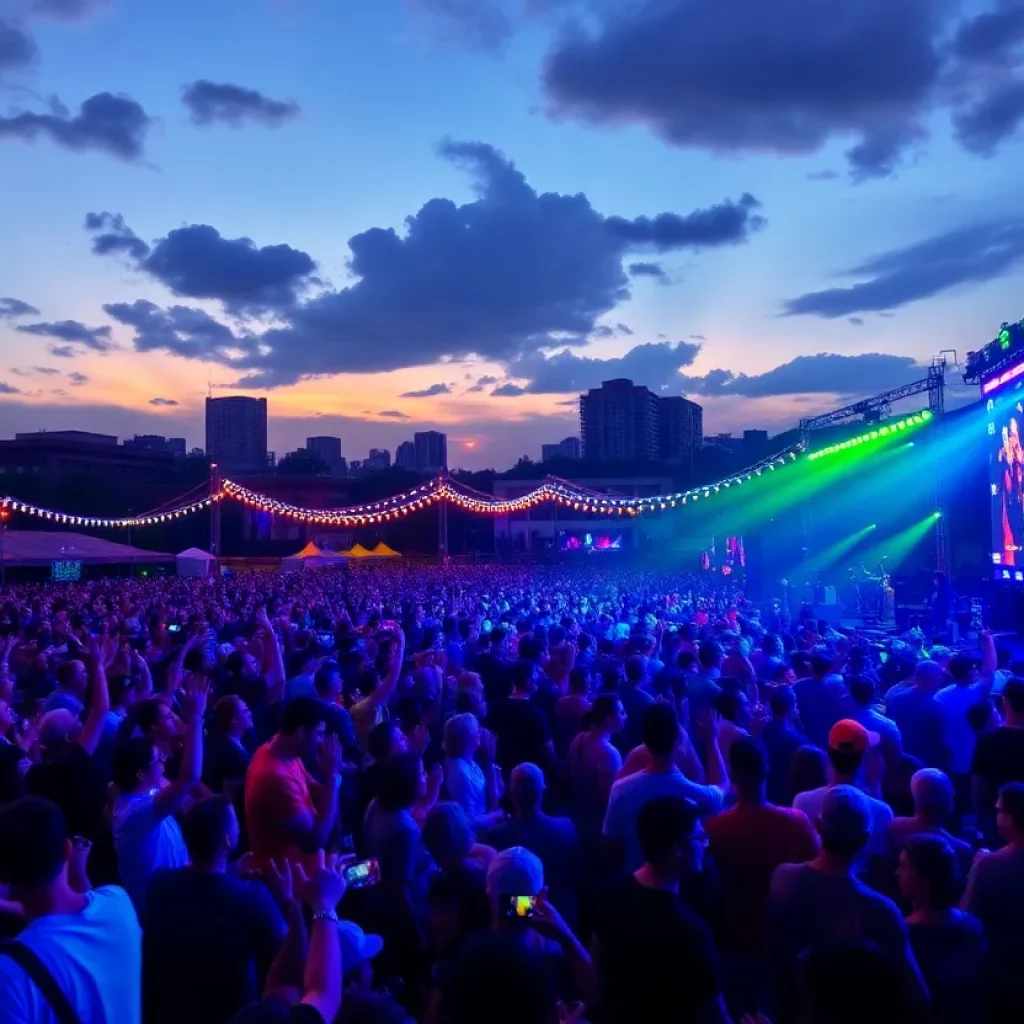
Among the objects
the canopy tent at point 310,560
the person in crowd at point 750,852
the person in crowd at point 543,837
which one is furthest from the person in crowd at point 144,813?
the canopy tent at point 310,560

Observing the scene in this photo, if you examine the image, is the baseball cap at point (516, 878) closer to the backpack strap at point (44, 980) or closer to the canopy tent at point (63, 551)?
the backpack strap at point (44, 980)

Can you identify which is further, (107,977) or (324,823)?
(324,823)

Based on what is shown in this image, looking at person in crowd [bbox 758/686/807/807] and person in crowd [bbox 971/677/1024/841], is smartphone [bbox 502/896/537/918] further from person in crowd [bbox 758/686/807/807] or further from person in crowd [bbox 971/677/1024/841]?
A: person in crowd [bbox 971/677/1024/841]

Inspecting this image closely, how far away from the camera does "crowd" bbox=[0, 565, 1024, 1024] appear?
2240 millimetres

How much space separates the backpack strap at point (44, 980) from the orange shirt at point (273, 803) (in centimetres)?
176

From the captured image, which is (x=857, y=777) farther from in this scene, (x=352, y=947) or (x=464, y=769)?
(x=352, y=947)

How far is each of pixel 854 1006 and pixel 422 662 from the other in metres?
6.37

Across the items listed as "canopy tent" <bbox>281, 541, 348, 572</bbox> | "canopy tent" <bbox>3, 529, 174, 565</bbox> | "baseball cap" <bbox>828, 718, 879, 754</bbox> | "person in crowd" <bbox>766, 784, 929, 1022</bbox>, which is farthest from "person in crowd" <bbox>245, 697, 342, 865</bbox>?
"canopy tent" <bbox>3, 529, 174, 565</bbox>

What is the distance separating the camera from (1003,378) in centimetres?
1664

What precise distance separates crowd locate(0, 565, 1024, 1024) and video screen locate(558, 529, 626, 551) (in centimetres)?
4965

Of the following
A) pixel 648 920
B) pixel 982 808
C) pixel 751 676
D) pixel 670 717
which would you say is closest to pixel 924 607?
pixel 751 676

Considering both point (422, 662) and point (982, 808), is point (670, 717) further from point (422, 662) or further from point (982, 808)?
point (422, 662)

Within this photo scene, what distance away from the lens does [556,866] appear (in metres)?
3.71

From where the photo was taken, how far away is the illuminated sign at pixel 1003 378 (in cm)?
1557
